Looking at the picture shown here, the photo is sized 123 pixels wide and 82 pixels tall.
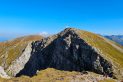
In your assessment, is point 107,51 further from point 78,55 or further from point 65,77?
point 65,77

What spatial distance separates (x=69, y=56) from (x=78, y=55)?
941cm

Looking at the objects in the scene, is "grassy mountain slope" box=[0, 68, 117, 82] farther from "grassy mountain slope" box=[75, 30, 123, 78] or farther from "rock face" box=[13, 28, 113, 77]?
"grassy mountain slope" box=[75, 30, 123, 78]

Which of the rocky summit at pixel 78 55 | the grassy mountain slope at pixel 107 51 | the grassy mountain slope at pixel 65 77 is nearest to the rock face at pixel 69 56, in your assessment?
the rocky summit at pixel 78 55

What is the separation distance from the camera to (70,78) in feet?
423

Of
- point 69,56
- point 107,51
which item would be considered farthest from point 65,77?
point 107,51

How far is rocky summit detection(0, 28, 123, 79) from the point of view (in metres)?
138

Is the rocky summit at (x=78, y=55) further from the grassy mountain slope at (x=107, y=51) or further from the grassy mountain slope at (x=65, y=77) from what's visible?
the grassy mountain slope at (x=65, y=77)

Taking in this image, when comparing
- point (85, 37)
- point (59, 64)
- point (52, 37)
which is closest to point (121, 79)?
point (85, 37)

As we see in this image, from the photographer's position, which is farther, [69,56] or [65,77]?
[69,56]

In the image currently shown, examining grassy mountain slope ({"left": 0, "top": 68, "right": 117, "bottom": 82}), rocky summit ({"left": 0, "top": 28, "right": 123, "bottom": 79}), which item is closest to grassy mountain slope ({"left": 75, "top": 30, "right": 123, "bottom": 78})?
rocky summit ({"left": 0, "top": 28, "right": 123, "bottom": 79})

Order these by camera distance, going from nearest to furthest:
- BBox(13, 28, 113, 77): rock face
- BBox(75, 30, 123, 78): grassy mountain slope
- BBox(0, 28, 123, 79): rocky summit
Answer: BBox(0, 28, 123, 79): rocky summit, BBox(75, 30, 123, 78): grassy mountain slope, BBox(13, 28, 113, 77): rock face

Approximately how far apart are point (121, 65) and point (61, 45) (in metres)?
51.0

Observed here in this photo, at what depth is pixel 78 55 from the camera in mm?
155875

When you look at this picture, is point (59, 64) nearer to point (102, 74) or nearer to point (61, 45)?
point (61, 45)
